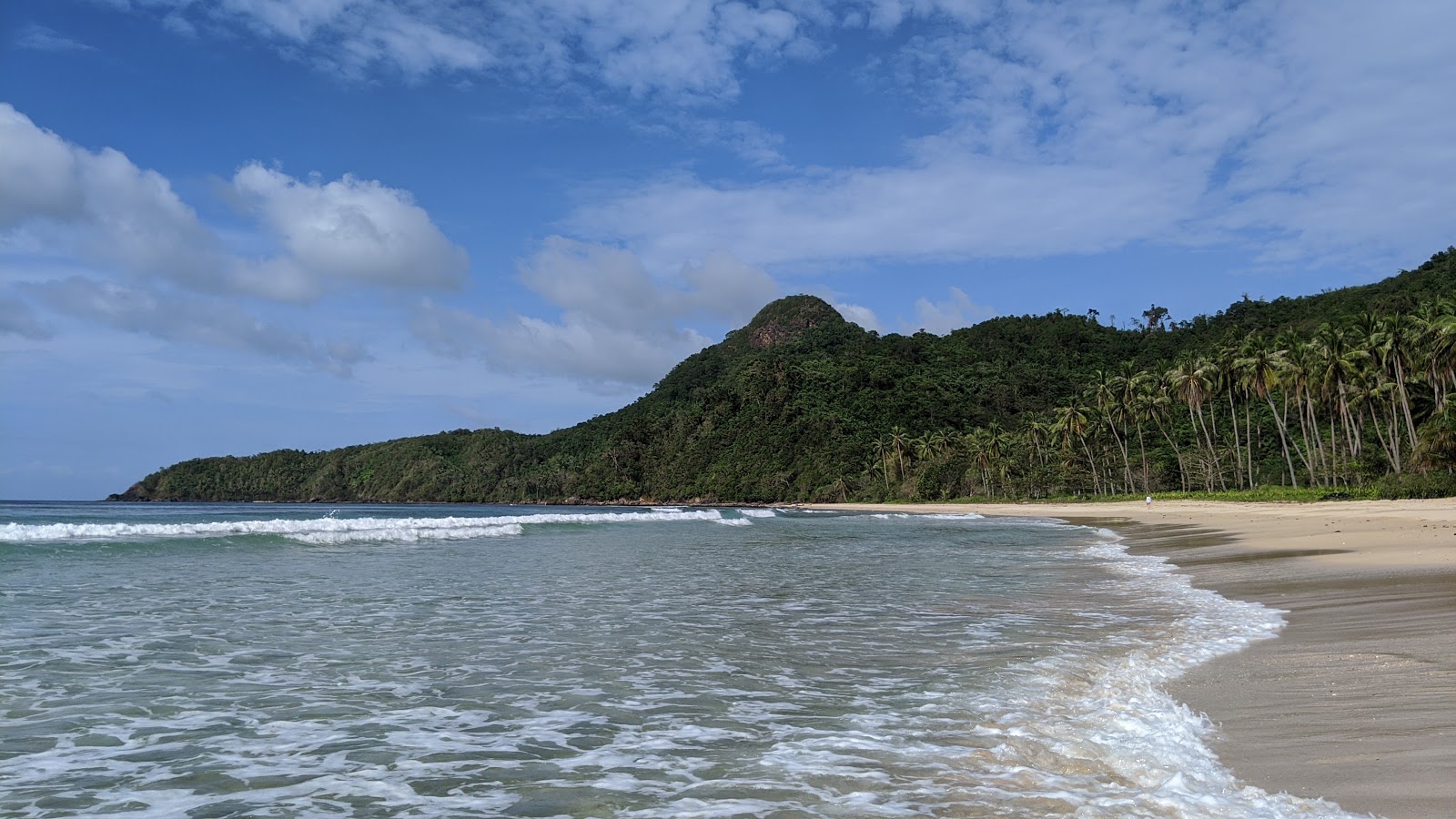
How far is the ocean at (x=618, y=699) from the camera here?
4.90 m

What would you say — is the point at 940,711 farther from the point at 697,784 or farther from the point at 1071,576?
the point at 1071,576

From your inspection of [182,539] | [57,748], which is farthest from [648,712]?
[182,539]

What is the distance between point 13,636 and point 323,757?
7.69 m

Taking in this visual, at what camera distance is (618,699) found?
733 centimetres

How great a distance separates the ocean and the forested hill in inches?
1698

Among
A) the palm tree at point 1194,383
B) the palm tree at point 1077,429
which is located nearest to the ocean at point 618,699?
the palm tree at point 1194,383

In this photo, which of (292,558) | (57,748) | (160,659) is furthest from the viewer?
(292,558)

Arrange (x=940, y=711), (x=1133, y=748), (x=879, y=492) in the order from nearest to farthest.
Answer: (x=1133, y=748), (x=940, y=711), (x=879, y=492)

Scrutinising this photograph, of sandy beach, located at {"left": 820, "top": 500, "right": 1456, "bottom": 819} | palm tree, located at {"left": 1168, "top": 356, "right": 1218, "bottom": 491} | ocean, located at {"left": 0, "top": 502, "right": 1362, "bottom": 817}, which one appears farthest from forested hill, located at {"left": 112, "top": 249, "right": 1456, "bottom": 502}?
ocean, located at {"left": 0, "top": 502, "right": 1362, "bottom": 817}

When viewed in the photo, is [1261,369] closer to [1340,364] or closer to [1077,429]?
[1340,364]

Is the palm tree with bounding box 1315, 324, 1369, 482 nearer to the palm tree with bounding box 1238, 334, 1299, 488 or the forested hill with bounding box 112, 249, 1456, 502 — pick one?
the forested hill with bounding box 112, 249, 1456, 502

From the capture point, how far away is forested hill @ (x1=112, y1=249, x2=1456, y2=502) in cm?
5859

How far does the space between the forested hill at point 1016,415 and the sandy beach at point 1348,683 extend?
3557cm

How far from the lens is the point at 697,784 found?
16.7ft
